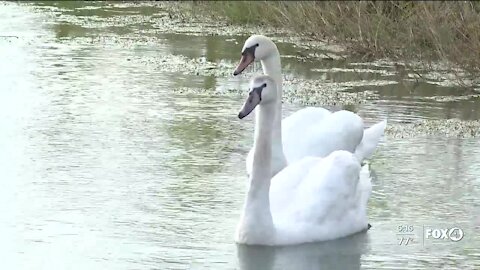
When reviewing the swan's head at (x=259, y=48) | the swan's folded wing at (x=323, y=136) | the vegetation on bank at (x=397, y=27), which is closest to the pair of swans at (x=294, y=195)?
the swan's folded wing at (x=323, y=136)

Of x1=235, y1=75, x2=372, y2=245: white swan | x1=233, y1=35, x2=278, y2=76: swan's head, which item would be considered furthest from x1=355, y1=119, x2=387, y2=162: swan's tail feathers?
x1=235, y1=75, x2=372, y2=245: white swan

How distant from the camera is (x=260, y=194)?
724 centimetres

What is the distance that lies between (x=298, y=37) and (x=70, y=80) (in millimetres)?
5368

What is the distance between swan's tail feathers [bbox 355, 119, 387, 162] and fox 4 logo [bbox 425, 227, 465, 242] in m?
1.98

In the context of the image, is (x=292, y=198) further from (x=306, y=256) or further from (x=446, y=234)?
(x=446, y=234)

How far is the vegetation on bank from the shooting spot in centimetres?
1413

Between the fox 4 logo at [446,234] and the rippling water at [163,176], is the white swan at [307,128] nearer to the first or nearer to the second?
the rippling water at [163,176]

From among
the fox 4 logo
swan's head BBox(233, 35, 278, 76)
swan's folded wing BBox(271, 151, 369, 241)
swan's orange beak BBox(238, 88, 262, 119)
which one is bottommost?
the fox 4 logo

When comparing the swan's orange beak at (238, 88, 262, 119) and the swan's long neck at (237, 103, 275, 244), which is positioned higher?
the swan's orange beak at (238, 88, 262, 119)

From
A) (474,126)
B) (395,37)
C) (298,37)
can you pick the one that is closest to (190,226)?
(474,126)

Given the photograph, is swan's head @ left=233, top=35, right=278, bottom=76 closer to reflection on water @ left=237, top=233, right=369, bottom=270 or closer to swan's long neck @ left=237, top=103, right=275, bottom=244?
swan's long neck @ left=237, top=103, right=275, bottom=244

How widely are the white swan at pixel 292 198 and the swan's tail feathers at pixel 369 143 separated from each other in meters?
1.87

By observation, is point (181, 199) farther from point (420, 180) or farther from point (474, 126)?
point (474, 126)

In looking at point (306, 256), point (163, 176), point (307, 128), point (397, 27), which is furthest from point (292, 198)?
point (397, 27)
